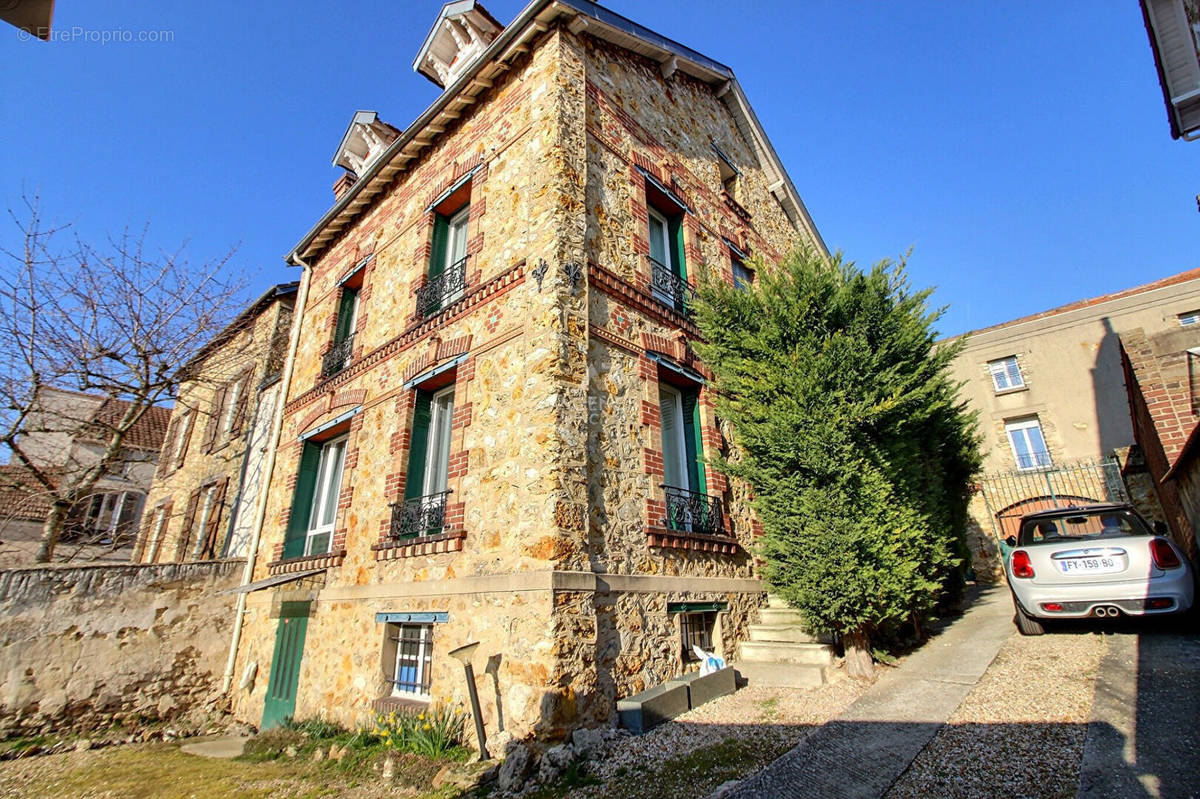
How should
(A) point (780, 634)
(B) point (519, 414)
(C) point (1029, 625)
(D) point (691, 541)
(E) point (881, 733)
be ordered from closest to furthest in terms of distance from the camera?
(E) point (881, 733) < (B) point (519, 414) < (C) point (1029, 625) < (D) point (691, 541) < (A) point (780, 634)

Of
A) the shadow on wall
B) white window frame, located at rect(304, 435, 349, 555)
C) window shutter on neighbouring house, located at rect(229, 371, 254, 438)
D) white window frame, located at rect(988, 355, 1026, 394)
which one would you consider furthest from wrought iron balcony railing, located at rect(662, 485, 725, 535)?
white window frame, located at rect(988, 355, 1026, 394)

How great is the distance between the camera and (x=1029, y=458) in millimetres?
17484

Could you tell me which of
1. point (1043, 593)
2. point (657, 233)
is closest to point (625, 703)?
point (1043, 593)

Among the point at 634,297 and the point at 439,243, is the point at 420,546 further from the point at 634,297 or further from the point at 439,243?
the point at 439,243

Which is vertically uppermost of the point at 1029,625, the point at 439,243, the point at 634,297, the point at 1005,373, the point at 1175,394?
the point at 1005,373

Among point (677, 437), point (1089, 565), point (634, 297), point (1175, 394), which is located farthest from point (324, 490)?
point (1175, 394)

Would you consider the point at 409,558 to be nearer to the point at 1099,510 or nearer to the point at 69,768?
the point at 69,768

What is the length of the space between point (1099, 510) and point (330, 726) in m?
9.01

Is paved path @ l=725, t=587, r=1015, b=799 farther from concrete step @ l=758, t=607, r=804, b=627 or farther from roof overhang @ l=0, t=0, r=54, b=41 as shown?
roof overhang @ l=0, t=0, r=54, b=41

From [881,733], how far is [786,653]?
2.03 meters

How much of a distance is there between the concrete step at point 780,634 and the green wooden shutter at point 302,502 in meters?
7.06

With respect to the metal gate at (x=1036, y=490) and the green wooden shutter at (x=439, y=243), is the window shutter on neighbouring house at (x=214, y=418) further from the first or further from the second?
the metal gate at (x=1036, y=490)

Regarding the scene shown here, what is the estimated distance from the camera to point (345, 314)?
10.5m

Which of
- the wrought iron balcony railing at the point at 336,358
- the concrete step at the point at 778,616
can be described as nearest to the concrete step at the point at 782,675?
the concrete step at the point at 778,616
